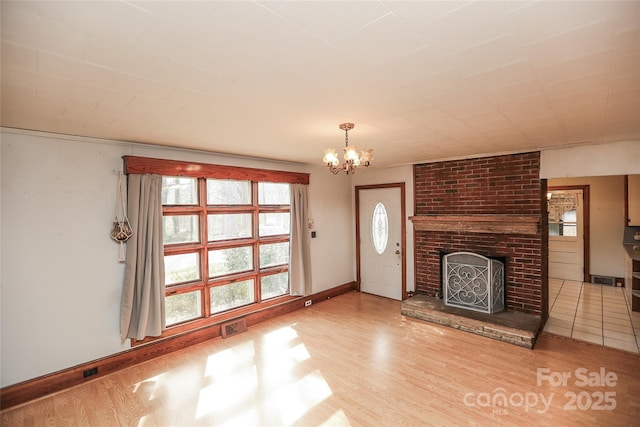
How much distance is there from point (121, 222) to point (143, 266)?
1.74ft

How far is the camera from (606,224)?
239 inches

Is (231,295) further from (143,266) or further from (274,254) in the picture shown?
(143,266)

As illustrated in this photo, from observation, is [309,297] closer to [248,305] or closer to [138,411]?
[248,305]

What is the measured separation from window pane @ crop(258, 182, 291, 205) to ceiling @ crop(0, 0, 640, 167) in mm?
1796

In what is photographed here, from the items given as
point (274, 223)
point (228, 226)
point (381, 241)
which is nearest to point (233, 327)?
point (228, 226)

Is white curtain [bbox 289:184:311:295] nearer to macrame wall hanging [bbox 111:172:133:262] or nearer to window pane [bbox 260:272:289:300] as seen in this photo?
window pane [bbox 260:272:289:300]

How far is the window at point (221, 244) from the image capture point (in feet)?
12.4

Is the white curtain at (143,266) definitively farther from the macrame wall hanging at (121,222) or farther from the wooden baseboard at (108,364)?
the wooden baseboard at (108,364)

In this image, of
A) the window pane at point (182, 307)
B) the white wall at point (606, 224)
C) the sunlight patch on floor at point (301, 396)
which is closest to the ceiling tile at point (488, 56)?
the sunlight patch on floor at point (301, 396)

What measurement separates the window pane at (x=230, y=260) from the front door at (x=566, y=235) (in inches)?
256

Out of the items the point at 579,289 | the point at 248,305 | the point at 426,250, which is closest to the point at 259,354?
the point at 248,305

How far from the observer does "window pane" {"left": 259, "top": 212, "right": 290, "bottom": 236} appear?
185 inches

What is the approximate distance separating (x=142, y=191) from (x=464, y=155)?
4273mm

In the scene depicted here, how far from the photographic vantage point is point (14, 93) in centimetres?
192
